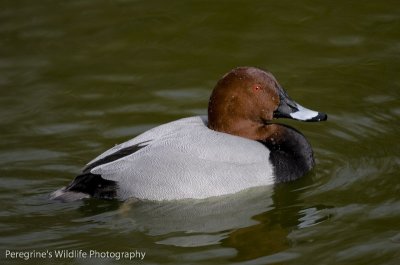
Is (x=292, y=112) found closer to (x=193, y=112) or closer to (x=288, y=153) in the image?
(x=288, y=153)

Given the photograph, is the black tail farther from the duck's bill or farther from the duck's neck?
the duck's bill

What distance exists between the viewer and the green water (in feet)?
18.8

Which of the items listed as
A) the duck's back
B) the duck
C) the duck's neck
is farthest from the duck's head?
the duck's back

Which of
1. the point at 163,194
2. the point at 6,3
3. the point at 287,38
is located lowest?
the point at 163,194

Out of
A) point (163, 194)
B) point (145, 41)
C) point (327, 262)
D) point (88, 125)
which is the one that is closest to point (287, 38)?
point (145, 41)

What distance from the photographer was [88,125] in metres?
7.71

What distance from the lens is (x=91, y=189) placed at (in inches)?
252

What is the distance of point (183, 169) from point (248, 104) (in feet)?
2.45

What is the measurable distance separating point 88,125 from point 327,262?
305 cm

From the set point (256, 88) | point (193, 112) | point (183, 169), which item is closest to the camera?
point (183, 169)

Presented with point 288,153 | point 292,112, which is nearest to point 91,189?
point 288,153

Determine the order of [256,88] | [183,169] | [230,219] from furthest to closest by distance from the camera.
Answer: [256,88]
[183,169]
[230,219]

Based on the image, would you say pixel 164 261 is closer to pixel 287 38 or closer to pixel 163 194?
pixel 163 194

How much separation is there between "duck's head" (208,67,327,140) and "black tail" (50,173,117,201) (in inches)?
35.2
